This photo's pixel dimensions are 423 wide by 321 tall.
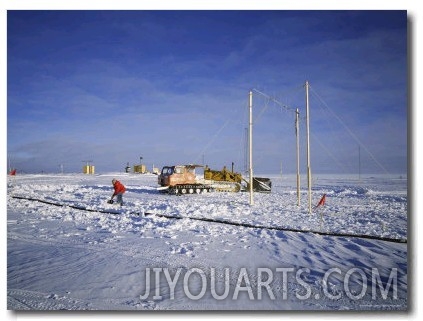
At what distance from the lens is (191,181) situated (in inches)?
864

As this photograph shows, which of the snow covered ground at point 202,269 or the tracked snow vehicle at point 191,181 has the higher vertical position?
the tracked snow vehicle at point 191,181

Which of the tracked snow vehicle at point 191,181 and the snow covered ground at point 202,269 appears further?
the tracked snow vehicle at point 191,181

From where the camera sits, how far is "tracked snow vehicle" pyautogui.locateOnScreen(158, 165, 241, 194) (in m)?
21.1

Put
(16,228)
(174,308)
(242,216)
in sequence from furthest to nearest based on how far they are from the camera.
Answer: (242,216)
(16,228)
(174,308)

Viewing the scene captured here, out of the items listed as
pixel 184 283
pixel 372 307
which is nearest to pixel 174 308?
pixel 184 283

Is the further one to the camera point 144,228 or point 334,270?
point 144,228

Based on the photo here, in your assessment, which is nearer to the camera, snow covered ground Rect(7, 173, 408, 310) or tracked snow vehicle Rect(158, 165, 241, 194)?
snow covered ground Rect(7, 173, 408, 310)

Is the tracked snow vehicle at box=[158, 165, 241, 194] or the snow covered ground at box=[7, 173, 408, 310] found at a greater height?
the tracked snow vehicle at box=[158, 165, 241, 194]

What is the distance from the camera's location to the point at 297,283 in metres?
5.10

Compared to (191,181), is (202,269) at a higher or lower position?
lower

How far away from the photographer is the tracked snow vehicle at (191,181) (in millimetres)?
21080

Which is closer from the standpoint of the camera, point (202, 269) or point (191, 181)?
point (202, 269)

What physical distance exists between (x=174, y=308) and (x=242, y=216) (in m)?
5.74
